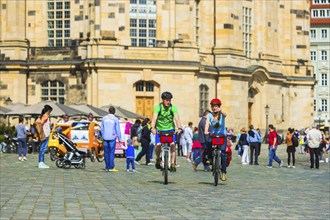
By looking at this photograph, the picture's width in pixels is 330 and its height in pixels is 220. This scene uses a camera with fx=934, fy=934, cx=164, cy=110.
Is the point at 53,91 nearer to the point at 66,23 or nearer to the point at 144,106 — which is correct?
the point at 66,23

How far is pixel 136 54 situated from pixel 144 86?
1994 millimetres

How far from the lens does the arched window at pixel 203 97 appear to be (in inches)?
2376

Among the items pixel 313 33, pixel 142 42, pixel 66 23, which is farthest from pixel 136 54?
pixel 313 33

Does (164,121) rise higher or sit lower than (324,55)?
lower

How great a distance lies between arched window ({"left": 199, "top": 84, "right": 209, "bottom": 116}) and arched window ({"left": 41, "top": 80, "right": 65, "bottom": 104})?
899 centimetres

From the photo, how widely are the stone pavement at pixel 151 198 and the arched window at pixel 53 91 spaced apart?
3397 cm

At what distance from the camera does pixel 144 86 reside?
5644 cm

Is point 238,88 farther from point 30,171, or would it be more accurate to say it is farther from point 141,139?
point 30,171

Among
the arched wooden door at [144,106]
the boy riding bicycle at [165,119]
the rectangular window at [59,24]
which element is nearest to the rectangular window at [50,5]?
the rectangular window at [59,24]

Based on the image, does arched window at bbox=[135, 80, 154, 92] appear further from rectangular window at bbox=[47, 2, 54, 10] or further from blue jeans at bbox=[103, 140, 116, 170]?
blue jeans at bbox=[103, 140, 116, 170]

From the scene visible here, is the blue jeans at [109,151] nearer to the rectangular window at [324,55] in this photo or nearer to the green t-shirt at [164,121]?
the green t-shirt at [164,121]

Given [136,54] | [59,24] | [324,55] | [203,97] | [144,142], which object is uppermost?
[324,55]

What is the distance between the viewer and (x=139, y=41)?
5659cm

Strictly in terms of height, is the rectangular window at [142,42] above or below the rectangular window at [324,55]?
below
